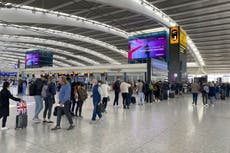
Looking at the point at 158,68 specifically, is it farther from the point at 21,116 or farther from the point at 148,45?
the point at 21,116

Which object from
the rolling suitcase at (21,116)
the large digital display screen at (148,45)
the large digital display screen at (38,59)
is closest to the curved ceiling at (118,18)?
the large digital display screen at (148,45)

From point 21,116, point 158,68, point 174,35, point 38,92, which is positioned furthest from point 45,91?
point 174,35

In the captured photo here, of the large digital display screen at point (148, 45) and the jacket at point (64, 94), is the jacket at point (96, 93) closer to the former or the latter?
the jacket at point (64, 94)

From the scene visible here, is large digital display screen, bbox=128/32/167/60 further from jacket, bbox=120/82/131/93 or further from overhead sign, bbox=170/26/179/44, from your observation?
jacket, bbox=120/82/131/93

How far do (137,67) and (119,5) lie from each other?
9.22 m

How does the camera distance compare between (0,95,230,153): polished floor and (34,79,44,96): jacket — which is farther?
(34,79,44,96): jacket

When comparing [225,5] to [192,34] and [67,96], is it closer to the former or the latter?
[192,34]

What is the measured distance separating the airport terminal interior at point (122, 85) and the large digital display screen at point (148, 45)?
128mm

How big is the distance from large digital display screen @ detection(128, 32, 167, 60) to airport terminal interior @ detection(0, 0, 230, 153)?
0.13 metres

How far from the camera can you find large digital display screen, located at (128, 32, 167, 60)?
24781mm

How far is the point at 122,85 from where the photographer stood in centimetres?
1081

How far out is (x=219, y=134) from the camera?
5.68 m

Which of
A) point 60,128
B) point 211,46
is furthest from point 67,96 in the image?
point 211,46

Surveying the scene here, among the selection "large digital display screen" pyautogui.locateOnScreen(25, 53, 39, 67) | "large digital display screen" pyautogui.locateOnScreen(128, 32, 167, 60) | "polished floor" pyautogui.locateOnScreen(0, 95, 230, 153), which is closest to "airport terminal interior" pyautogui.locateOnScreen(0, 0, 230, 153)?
"polished floor" pyautogui.locateOnScreen(0, 95, 230, 153)
